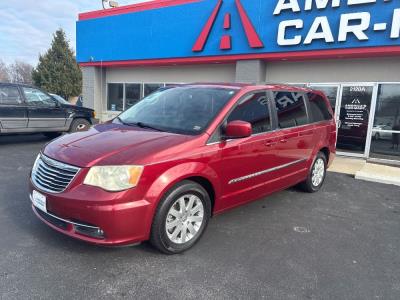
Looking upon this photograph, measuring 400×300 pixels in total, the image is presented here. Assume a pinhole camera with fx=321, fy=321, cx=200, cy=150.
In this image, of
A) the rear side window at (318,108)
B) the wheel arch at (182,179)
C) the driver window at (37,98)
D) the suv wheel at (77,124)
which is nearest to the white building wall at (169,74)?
the suv wheel at (77,124)

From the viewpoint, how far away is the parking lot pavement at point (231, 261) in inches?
108

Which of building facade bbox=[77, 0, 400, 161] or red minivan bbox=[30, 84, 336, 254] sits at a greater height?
building facade bbox=[77, 0, 400, 161]

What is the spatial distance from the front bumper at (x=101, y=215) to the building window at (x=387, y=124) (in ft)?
26.9

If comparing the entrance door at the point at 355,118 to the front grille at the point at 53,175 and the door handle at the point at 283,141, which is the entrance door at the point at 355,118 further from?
the front grille at the point at 53,175

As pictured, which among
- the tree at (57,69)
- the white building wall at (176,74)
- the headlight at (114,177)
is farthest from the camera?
the tree at (57,69)

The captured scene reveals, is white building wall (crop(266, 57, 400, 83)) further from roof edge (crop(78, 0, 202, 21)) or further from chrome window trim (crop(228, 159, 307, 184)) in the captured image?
chrome window trim (crop(228, 159, 307, 184))

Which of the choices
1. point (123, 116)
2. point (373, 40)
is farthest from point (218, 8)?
point (123, 116)

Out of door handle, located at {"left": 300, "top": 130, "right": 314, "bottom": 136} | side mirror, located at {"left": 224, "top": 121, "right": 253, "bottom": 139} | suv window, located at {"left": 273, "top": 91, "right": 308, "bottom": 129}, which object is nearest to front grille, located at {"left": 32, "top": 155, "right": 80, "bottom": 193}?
side mirror, located at {"left": 224, "top": 121, "right": 253, "bottom": 139}

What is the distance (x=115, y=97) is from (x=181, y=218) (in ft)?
41.4

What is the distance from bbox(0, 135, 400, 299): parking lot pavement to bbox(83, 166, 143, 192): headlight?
81 centimetres

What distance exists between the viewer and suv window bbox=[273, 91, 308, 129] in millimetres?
4625

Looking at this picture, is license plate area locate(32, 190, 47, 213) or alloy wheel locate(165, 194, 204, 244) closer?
license plate area locate(32, 190, 47, 213)

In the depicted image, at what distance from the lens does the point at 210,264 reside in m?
3.17

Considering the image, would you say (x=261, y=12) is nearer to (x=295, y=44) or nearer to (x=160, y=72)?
(x=295, y=44)
